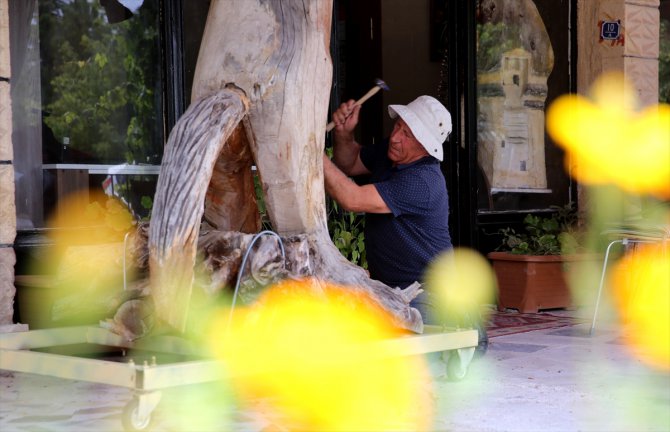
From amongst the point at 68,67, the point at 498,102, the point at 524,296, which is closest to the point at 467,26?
the point at 498,102

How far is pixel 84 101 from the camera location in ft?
18.1

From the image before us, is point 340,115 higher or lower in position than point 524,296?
higher

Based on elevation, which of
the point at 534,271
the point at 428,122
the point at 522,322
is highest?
the point at 428,122

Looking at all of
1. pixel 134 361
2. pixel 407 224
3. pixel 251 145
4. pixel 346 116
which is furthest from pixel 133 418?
pixel 407 224

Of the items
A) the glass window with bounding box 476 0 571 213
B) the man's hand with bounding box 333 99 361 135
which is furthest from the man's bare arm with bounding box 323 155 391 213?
the glass window with bounding box 476 0 571 213

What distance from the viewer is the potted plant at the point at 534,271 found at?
672cm

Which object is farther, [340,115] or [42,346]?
[340,115]

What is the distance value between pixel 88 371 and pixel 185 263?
1.35 ft

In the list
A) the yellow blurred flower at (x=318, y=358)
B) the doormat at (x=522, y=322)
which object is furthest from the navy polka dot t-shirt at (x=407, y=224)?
the doormat at (x=522, y=322)

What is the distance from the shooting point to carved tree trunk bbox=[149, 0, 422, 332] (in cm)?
314

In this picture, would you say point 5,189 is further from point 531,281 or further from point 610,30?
point 610,30

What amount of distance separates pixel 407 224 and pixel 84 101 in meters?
1.97

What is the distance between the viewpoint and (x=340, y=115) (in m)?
4.28

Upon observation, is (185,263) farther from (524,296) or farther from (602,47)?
(602,47)
